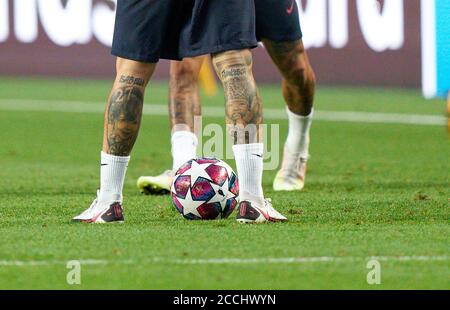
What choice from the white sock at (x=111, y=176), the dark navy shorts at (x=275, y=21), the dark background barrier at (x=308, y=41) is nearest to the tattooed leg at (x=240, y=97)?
the white sock at (x=111, y=176)

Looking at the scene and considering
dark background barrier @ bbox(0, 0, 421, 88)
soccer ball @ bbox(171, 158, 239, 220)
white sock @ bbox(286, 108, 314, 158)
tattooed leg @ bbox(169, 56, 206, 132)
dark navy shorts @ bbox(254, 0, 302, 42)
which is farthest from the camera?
dark background barrier @ bbox(0, 0, 421, 88)

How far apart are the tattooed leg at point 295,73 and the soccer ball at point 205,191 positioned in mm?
1272

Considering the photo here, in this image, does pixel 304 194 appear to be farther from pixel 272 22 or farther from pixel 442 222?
pixel 442 222

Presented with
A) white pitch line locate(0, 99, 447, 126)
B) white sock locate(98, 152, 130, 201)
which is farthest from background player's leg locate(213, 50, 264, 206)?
white pitch line locate(0, 99, 447, 126)

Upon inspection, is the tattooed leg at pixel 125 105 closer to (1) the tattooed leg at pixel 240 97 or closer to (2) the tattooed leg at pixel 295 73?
(1) the tattooed leg at pixel 240 97

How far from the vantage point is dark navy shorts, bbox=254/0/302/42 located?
7.44 m

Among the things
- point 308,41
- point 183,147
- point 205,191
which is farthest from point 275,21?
point 308,41

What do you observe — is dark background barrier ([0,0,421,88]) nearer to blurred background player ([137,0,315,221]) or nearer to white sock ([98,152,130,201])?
blurred background player ([137,0,315,221])

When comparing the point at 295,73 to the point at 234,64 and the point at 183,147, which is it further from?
the point at 234,64

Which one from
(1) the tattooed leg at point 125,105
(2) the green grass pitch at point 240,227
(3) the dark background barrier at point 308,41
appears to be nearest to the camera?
(2) the green grass pitch at point 240,227

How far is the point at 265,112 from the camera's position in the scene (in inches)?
572

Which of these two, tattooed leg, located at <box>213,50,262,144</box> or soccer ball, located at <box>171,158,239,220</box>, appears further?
soccer ball, located at <box>171,158,239,220</box>

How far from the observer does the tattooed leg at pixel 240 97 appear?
6078 millimetres

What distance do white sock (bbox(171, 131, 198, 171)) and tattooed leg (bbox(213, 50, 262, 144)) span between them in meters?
1.49
